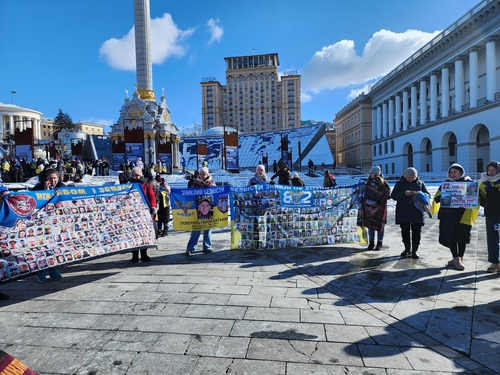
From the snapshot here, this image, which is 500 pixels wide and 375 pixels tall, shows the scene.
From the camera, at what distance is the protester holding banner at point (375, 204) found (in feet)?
21.6

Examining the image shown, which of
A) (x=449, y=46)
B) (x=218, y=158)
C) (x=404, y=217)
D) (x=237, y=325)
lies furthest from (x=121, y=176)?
(x=218, y=158)

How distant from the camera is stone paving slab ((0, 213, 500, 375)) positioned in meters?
2.72

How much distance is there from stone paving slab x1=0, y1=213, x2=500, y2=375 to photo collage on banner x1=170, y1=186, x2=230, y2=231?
0.98 metres

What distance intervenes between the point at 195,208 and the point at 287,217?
6.33 ft

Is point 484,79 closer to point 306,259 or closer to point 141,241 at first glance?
point 306,259

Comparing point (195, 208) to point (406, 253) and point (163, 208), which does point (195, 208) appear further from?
point (406, 253)

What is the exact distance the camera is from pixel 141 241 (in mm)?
5594

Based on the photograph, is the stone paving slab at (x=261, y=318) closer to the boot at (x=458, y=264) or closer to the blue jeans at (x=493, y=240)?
the boot at (x=458, y=264)

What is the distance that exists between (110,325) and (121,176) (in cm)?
488

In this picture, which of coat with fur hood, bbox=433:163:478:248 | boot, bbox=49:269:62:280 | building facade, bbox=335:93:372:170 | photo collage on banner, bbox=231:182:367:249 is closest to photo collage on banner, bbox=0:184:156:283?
boot, bbox=49:269:62:280

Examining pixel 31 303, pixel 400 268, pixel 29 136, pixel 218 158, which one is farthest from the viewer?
pixel 218 158

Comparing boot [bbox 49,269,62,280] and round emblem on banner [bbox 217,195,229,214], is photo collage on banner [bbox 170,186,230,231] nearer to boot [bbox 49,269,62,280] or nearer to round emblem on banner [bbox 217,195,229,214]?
round emblem on banner [bbox 217,195,229,214]

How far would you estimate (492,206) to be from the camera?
5.03m

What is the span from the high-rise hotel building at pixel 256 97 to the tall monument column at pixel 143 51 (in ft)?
291
